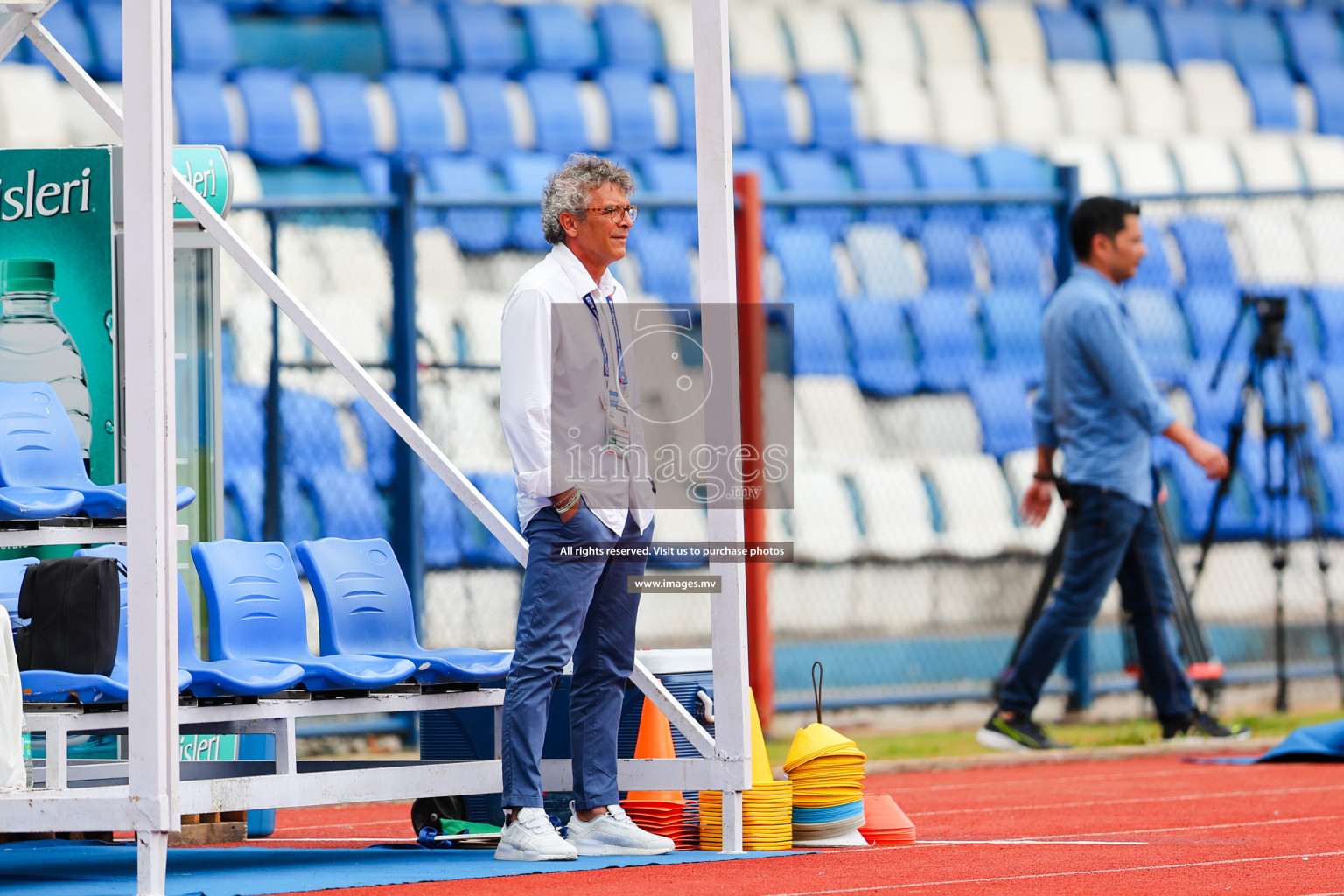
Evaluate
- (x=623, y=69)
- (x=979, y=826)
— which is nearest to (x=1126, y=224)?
(x=979, y=826)

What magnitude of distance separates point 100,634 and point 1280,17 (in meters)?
15.5

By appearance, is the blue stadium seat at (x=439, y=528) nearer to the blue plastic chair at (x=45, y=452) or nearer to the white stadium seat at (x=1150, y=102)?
the blue plastic chair at (x=45, y=452)

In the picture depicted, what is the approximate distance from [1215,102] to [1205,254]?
128 inches

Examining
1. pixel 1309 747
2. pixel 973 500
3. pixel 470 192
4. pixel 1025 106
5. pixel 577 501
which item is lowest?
pixel 1309 747

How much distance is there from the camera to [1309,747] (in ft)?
27.2

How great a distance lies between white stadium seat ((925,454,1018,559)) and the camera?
37.9 feet

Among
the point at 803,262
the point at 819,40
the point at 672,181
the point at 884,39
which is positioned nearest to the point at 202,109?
the point at 672,181

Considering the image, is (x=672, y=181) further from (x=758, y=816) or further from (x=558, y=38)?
(x=758, y=816)

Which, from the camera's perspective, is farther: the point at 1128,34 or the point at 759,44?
the point at 1128,34

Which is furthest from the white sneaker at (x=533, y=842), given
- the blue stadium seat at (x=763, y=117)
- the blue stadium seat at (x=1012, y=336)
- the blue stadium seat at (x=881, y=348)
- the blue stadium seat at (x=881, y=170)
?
the blue stadium seat at (x=763, y=117)

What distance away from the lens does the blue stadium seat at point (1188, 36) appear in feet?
57.8

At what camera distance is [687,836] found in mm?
5879

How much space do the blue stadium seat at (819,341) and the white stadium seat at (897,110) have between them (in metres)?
3.51

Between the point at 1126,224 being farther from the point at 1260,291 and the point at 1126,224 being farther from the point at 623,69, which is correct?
the point at 623,69
